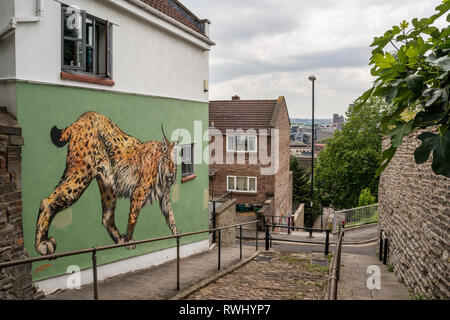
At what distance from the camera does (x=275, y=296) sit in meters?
6.60

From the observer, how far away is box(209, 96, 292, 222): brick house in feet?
86.3

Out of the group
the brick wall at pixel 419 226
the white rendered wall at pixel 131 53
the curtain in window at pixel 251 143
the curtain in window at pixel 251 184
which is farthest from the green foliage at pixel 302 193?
the brick wall at pixel 419 226

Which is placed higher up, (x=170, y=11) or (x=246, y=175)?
(x=170, y=11)

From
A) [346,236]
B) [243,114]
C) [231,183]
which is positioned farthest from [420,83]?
[243,114]

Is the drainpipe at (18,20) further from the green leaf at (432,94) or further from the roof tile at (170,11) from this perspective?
the green leaf at (432,94)

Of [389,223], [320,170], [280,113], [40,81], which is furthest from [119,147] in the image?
[320,170]

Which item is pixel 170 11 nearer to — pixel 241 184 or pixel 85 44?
pixel 85 44

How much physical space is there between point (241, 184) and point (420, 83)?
24075 mm

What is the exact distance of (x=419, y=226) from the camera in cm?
689

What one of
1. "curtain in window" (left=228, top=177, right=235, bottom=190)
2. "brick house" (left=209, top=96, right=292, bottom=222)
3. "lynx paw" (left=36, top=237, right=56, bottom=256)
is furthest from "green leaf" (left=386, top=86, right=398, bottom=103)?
"curtain in window" (left=228, top=177, right=235, bottom=190)

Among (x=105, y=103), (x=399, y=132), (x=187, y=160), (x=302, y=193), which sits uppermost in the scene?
(x=105, y=103)

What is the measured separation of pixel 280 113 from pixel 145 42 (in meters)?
20.0
